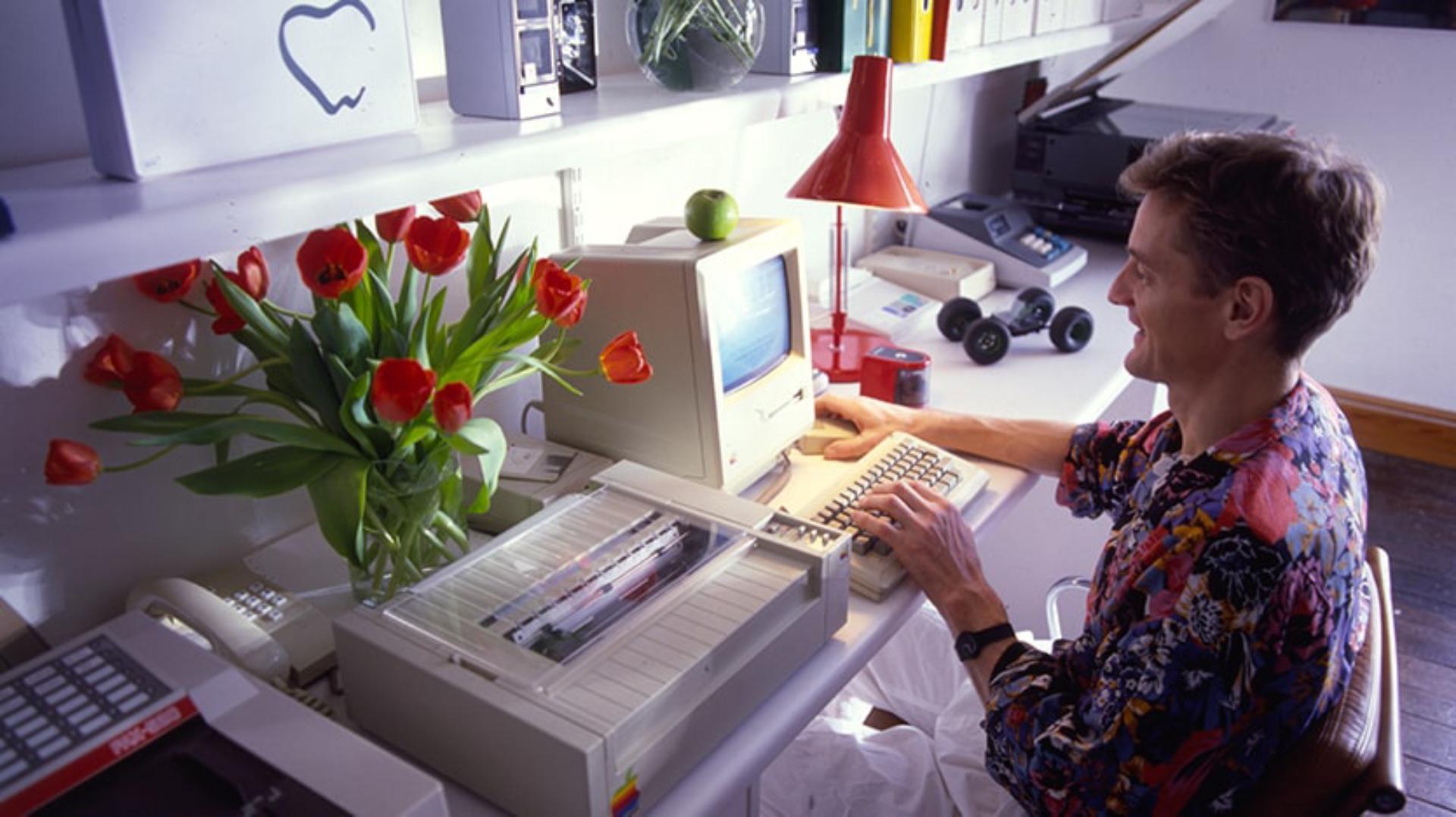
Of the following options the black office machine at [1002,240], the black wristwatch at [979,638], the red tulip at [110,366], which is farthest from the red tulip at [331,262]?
the black office machine at [1002,240]

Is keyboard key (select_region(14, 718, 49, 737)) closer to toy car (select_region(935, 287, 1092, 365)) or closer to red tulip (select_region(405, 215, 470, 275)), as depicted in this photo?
red tulip (select_region(405, 215, 470, 275))

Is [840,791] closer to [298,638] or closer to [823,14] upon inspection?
[298,638]

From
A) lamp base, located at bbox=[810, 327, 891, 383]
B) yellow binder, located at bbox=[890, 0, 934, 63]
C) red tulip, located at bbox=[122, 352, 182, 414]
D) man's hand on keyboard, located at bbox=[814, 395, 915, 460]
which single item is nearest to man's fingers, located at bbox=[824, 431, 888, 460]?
man's hand on keyboard, located at bbox=[814, 395, 915, 460]

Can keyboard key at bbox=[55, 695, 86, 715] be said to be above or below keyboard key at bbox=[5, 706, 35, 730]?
below

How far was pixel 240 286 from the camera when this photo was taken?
115 centimetres

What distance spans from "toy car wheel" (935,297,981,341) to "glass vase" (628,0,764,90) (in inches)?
33.6

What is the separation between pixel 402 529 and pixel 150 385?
28 cm

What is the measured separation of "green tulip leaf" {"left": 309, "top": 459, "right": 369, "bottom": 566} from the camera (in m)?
1.08

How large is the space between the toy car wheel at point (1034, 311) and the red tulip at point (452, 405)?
1432mm

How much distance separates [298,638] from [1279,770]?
1022 millimetres

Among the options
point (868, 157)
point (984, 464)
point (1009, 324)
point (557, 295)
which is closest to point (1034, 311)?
point (1009, 324)

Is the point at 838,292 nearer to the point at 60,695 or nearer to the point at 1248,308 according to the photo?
the point at 1248,308

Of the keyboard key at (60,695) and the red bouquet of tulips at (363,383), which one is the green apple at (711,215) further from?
the keyboard key at (60,695)

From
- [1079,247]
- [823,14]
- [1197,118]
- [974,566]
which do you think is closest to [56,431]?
[974,566]
